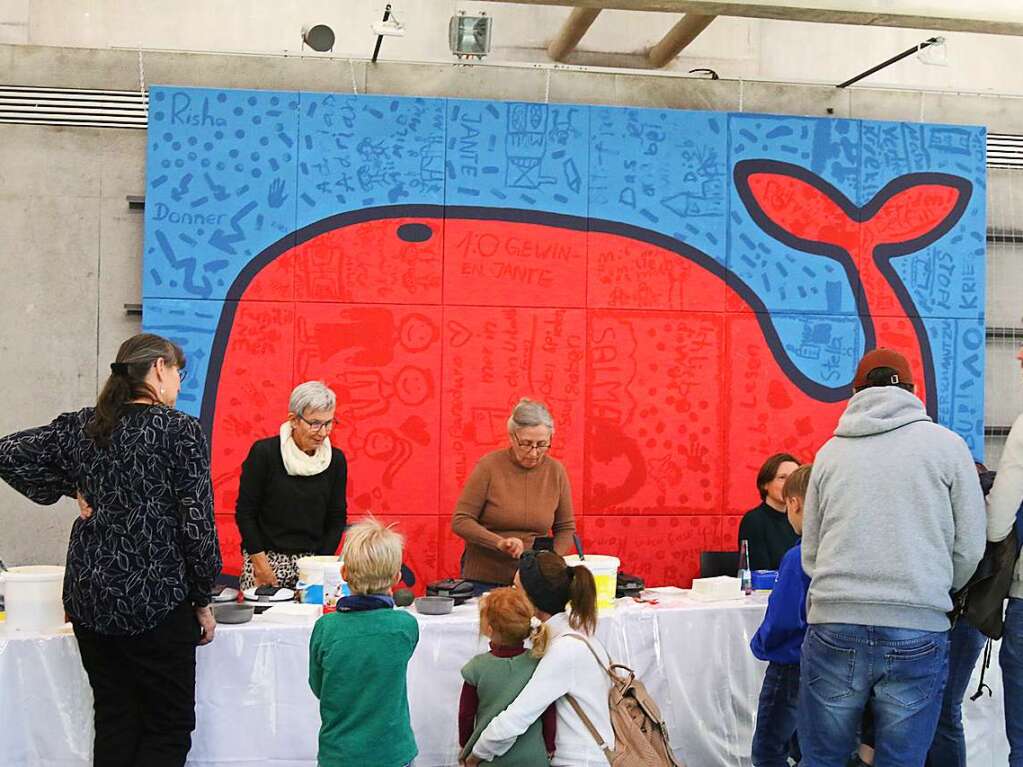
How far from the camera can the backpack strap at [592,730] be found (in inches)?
126

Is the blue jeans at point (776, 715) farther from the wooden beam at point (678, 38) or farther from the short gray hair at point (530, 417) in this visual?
the wooden beam at point (678, 38)

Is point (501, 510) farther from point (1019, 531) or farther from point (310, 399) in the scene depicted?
point (1019, 531)

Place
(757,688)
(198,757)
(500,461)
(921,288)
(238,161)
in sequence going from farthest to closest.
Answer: (921,288) < (238,161) < (500,461) < (757,688) < (198,757)

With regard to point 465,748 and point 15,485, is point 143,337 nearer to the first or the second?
point 15,485

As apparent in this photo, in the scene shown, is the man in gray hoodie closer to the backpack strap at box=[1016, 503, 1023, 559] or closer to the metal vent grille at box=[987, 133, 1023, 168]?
the backpack strap at box=[1016, 503, 1023, 559]

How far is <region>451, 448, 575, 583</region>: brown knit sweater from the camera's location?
473 cm

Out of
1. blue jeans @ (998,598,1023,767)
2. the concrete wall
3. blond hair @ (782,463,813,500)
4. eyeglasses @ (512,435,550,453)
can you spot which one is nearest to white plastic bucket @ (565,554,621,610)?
eyeglasses @ (512,435,550,453)

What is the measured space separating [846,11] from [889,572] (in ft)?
10.6

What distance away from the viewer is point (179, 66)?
607cm

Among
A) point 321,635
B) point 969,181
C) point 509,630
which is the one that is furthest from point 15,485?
point 969,181

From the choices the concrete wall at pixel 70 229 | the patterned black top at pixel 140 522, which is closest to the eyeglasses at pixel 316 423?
the patterned black top at pixel 140 522

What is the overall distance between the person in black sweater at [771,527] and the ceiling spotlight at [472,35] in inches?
99.1

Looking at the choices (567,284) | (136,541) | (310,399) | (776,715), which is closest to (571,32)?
(567,284)

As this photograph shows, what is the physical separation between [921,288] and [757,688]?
2.90 metres
